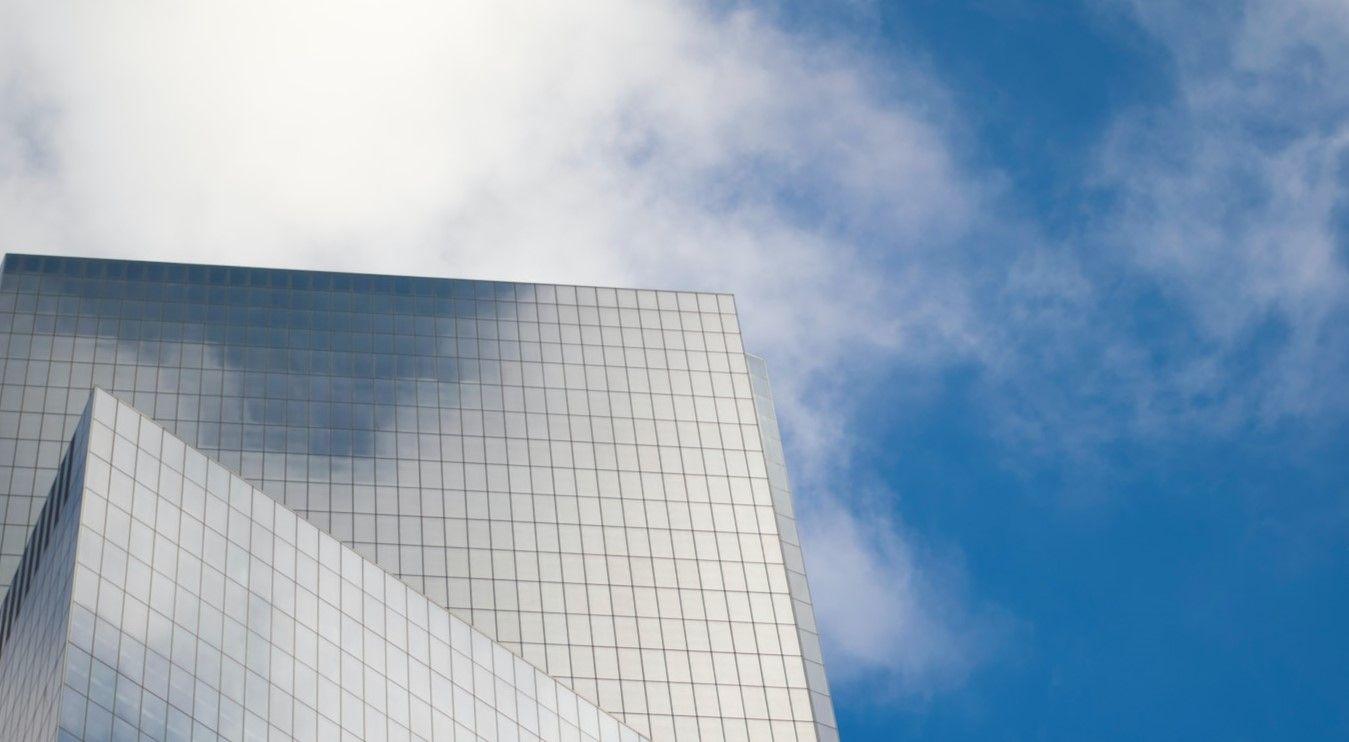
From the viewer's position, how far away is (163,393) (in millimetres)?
121562

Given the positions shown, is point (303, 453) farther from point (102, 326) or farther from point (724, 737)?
point (724, 737)

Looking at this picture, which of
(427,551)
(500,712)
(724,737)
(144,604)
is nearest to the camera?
(144,604)

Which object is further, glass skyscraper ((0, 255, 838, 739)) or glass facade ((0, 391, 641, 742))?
glass skyscraper ((0, 255, 838, 739))

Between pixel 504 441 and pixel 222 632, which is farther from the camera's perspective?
pixel 504 441

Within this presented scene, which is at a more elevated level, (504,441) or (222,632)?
(504,441)

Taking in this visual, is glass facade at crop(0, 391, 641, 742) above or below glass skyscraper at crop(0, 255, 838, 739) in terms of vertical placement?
below

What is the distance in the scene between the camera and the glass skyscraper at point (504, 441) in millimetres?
112062

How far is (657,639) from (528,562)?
930cm

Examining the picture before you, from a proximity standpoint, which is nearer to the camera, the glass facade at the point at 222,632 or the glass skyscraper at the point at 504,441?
the glass facade at the point at 222,632

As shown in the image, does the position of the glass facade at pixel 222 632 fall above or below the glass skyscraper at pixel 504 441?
below

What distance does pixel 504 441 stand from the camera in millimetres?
123625

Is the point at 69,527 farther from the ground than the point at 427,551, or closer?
closer

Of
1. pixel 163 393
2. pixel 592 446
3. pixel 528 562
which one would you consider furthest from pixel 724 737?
pixel 163 393

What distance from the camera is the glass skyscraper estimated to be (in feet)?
368
